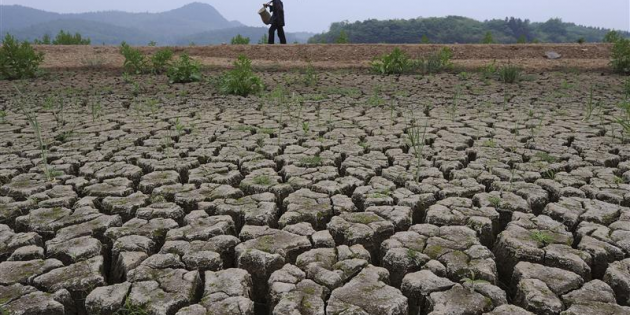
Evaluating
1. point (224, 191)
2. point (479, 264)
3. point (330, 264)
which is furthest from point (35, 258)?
point (479, 264)

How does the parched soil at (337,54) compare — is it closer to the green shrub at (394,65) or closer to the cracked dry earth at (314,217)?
the green shrub at (394,65)

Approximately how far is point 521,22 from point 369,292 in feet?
233

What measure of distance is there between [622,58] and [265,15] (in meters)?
8.98

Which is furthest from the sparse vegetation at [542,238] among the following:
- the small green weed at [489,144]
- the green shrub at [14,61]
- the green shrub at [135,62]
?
the green shrub at [14,61]

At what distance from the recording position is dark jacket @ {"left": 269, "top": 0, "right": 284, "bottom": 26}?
1477 cm

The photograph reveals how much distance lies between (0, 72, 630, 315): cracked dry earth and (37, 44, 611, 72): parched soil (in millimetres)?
6905

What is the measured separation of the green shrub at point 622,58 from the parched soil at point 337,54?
4.99 feet

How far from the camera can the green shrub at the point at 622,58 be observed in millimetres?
9984

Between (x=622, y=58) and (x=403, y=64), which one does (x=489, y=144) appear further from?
(x=622, y=58)

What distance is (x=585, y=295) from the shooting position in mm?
2236

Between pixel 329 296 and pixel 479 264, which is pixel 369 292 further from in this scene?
pixel 479 264

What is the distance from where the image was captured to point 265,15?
14.5 m

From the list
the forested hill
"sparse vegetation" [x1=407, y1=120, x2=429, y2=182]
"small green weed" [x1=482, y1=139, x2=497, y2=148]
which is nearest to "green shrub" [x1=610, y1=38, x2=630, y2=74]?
"sparse vegetation" [x1=407, y1=120, x2=429, y2=182]

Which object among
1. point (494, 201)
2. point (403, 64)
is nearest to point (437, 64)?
point (403, 64)
